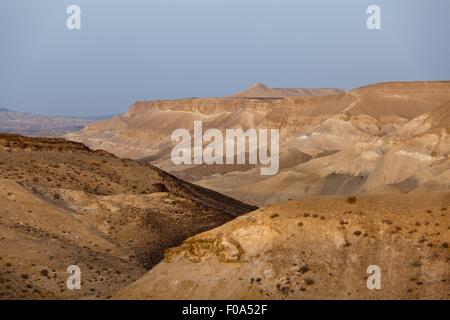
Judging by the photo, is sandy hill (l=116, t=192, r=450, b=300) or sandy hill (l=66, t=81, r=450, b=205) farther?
sandy hill (l=66, t=81, r=450, b=205)

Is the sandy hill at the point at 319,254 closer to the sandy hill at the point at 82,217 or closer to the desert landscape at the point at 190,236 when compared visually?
the desert landscape at the point at 190,236

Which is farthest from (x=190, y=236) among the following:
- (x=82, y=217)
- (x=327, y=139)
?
(x=327, y=139)

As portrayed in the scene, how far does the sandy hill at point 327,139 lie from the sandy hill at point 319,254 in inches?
1405

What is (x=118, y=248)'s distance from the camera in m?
26.6

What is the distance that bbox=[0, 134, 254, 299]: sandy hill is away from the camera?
73.9ft

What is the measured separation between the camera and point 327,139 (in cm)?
9544

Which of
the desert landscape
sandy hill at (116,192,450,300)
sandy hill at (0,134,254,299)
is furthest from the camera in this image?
sandy hill at (0,134,254,299)

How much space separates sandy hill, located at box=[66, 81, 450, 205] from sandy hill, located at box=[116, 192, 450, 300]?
35.7 meters

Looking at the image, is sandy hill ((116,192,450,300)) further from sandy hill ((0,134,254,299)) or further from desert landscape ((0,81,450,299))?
sandy hill ((0,134,254,299))

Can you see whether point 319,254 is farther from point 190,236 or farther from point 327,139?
point 327,139

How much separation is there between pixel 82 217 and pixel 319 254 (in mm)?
12629

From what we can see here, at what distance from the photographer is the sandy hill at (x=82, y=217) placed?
2253cm

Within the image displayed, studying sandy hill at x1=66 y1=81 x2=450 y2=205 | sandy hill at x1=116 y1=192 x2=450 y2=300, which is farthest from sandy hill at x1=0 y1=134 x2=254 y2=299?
sandy hill at x1=66 y1=81 x2=450 y2=205

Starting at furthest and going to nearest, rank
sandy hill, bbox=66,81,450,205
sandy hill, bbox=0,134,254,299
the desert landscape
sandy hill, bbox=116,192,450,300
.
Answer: sandy hill, bbox=66,81,450,205
sandy hill, bbox=0,134,254,299
the desert landscape
sandy hill, bbox=116,192,450,300
